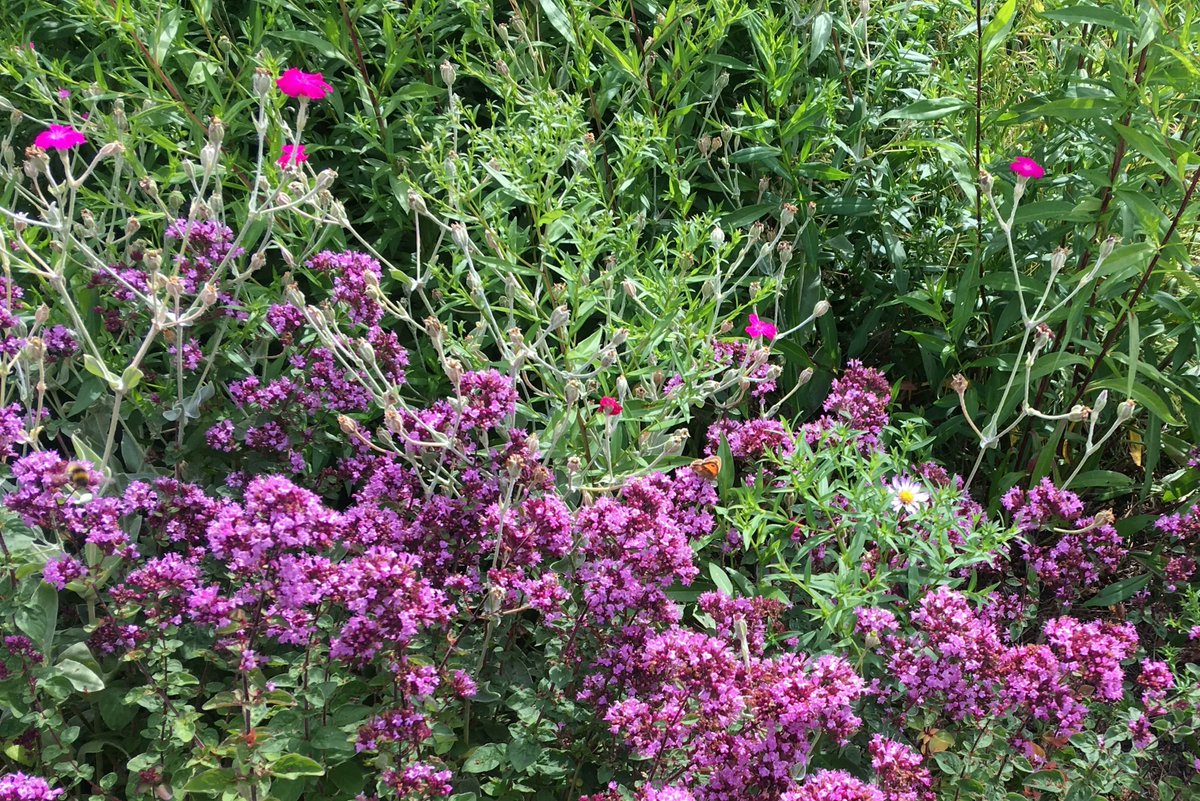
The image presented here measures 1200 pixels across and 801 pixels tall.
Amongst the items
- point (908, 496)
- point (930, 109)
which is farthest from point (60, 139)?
point (930, 109)

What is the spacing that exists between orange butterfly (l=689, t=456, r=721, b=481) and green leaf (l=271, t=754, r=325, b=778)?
→ 1.03 metres

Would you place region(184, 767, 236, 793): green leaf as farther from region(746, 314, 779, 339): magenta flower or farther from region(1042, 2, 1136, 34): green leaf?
region(1042, 2, 1136, 34): green leaf

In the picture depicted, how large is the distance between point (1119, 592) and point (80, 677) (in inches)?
94.0

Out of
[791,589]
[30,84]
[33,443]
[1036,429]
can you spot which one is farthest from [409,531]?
[1036,429]

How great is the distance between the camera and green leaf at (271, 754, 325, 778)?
184cm

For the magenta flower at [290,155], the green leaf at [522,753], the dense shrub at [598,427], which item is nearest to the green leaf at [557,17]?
the dense shrub at [598,427]

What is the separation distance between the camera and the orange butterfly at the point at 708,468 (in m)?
2.43

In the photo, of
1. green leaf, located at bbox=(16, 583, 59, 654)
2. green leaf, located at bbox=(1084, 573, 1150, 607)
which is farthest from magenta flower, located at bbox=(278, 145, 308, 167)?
green leaf, located at bbox=(1084, 573, 1150, 607)

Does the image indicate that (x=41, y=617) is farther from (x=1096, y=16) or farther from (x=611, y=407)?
(x=1096, y=16)

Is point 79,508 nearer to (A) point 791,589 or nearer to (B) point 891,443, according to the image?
(A) point 791,589

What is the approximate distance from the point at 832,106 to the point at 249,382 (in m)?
1.77

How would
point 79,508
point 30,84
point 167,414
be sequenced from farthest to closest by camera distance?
point 30,84 → point 167,414 → point 79,508

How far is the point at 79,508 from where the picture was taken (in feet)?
6.79

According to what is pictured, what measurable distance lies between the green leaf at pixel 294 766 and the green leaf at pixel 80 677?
1.42 ft
